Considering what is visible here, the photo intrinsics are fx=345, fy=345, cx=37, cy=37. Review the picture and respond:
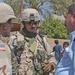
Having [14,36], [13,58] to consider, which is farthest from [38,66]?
[13,58]

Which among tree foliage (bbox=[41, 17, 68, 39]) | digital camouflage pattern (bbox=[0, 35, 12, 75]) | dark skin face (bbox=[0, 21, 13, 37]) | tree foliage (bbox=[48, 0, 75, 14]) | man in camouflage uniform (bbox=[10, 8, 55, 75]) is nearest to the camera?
digital camouflage pattern (bbox=[0, 35, 12, 75])

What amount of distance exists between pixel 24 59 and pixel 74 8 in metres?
1.65

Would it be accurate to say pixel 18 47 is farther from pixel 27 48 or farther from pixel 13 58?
pixel 13 58

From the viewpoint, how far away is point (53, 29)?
3741 cm

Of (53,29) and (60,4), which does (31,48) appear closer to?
(53,29)

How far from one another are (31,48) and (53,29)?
3296cm

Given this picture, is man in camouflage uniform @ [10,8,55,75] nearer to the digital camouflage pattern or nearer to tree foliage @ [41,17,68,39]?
the digital camouflage pattern

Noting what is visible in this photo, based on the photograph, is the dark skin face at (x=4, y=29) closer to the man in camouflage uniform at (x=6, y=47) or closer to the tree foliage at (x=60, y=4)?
the man in camouflage uniform at (x=6, y=47)

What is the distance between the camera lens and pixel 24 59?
4.53 m

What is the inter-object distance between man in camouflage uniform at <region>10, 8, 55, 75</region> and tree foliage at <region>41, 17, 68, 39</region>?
31.2 meters

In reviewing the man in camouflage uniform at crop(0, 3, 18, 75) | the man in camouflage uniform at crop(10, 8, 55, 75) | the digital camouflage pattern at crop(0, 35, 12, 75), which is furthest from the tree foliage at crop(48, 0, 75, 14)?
the digital camouflage pattern at crop(0, 35, 12, 75)

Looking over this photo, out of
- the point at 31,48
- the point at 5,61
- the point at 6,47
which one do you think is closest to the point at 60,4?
the point at 31,48

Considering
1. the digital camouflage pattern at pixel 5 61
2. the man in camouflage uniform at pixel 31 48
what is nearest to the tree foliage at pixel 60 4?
the man in camouflage uniform at pixel 31 48

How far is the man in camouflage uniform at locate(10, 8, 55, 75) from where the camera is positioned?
449cm
